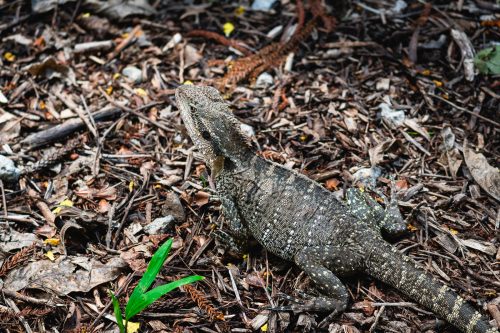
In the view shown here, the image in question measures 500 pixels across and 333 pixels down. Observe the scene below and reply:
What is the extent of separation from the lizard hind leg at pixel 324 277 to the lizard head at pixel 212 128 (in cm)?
134

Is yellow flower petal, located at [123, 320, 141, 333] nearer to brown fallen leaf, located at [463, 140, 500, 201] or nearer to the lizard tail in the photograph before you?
the lizard tail

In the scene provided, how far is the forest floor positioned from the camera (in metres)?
4.89

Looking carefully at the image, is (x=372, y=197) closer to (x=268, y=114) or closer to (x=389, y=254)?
(x=389, y=254)

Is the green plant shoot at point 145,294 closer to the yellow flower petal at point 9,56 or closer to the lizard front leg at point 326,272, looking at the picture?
the lizard front leg at point 326,272

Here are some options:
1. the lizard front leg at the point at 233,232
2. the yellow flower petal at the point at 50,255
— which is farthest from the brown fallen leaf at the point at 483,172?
the yellow flower petal at the point at 50,255

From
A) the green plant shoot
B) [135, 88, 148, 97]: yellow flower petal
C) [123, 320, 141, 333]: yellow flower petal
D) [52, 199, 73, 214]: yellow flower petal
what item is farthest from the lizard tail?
[135, 88, 148, 97]: yellow flower petal

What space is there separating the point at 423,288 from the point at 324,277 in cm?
92

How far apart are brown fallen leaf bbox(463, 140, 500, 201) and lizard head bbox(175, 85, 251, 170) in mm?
2651

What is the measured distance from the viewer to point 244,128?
6488mm

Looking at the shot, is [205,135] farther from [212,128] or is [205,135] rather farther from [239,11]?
[239,11]

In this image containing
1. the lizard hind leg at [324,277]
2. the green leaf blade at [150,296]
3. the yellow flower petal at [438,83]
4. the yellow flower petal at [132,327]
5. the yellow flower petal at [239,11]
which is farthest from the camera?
the yellow flower petal at [239,11]

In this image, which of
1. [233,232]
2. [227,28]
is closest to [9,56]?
[227,28]

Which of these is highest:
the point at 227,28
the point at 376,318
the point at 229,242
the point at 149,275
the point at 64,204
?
the point at 227,28

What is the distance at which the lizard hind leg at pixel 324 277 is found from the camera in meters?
4.78
